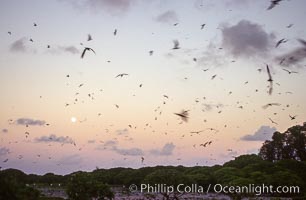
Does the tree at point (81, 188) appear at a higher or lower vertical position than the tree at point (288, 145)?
lower

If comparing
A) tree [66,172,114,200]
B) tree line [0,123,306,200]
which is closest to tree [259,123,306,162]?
tree line [0,123,306,200]

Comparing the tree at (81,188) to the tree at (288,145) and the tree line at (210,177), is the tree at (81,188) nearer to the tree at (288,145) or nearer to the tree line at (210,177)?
the tree line at (210,177)

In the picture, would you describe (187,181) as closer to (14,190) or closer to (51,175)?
(14,190)

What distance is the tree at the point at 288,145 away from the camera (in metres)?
106

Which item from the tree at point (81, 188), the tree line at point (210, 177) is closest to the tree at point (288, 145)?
the tree line at point (210, 177)

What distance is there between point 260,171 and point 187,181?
15.8 m

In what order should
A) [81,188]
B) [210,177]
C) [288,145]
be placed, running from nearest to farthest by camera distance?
[81,188], [210,177], [288,145]

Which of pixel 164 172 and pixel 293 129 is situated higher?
pixel 293 129

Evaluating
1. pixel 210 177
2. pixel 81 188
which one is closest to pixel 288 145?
pixel 210 177

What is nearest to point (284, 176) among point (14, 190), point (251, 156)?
point (251, 156)

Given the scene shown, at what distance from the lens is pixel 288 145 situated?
10919 cm

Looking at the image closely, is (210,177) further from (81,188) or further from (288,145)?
(81,188)

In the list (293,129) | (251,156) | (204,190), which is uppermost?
(293,129)

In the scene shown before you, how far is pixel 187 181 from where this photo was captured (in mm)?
79500
